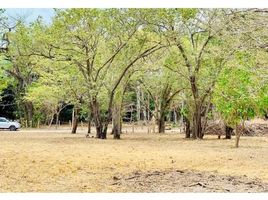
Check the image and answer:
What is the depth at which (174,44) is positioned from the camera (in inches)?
768

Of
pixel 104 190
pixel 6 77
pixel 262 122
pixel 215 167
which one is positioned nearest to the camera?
pixel 104 190

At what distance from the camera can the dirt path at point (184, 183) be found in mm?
7520

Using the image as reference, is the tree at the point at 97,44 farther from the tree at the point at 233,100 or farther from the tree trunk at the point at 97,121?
the tree at the point at 233,100

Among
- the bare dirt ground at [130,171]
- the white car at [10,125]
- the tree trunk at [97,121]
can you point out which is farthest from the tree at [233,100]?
the white car at [10,125]

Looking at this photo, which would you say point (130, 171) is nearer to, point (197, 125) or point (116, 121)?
point (197, 125)

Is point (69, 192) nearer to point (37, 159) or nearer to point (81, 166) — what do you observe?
point (81, 166)

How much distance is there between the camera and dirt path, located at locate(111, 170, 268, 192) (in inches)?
296

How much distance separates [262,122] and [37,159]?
Answer: 1664cm

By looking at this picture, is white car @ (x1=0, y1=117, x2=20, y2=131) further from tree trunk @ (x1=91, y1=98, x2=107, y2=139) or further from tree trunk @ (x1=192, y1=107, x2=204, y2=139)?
tree trunk @ (x1=192, y1=107, x2=204, y2=139)

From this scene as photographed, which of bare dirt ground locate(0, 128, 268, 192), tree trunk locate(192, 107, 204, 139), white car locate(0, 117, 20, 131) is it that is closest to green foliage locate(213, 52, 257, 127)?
bare dirt ground locate(0, 128, 268, 192)

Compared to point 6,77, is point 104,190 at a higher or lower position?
lower

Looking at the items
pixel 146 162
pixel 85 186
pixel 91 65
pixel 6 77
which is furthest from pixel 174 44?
pixel 6 77
